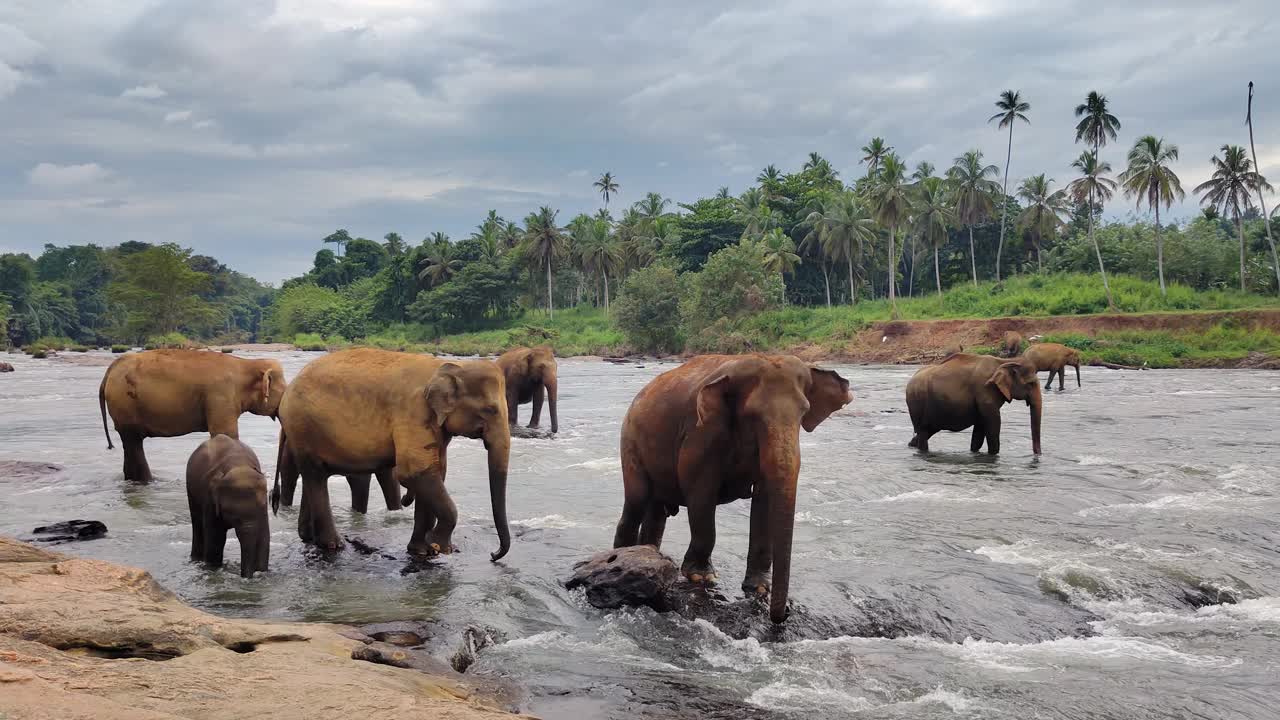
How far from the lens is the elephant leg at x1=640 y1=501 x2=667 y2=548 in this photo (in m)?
8.13

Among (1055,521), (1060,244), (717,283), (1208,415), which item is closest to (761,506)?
(1055,521)

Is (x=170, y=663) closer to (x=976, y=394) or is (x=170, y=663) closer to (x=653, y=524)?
(x=653, y=524)

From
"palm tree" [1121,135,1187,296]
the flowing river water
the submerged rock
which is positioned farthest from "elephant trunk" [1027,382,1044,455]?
"palm tree" [1121,135,1187,296]

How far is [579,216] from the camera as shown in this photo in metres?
104

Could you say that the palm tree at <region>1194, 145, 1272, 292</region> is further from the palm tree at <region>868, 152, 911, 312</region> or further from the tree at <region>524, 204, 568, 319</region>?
the tree at <region>524, 204, 568, 319</region>

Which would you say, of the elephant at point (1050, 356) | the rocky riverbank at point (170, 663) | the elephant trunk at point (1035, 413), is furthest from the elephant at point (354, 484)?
the elephant at point (1050, 356)

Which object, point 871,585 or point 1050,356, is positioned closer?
point 871,585

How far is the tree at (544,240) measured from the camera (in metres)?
93.2

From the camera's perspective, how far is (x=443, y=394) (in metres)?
8.31

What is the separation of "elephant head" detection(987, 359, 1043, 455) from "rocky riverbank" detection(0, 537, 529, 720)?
12.4 meters

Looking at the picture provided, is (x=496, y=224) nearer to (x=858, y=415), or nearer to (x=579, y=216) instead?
(x=579, y=216)

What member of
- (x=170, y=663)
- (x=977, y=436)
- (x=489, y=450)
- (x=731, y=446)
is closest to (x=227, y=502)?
(x=489, y=450)

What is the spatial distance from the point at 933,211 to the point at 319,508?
7422cm

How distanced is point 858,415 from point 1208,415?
338 inches
